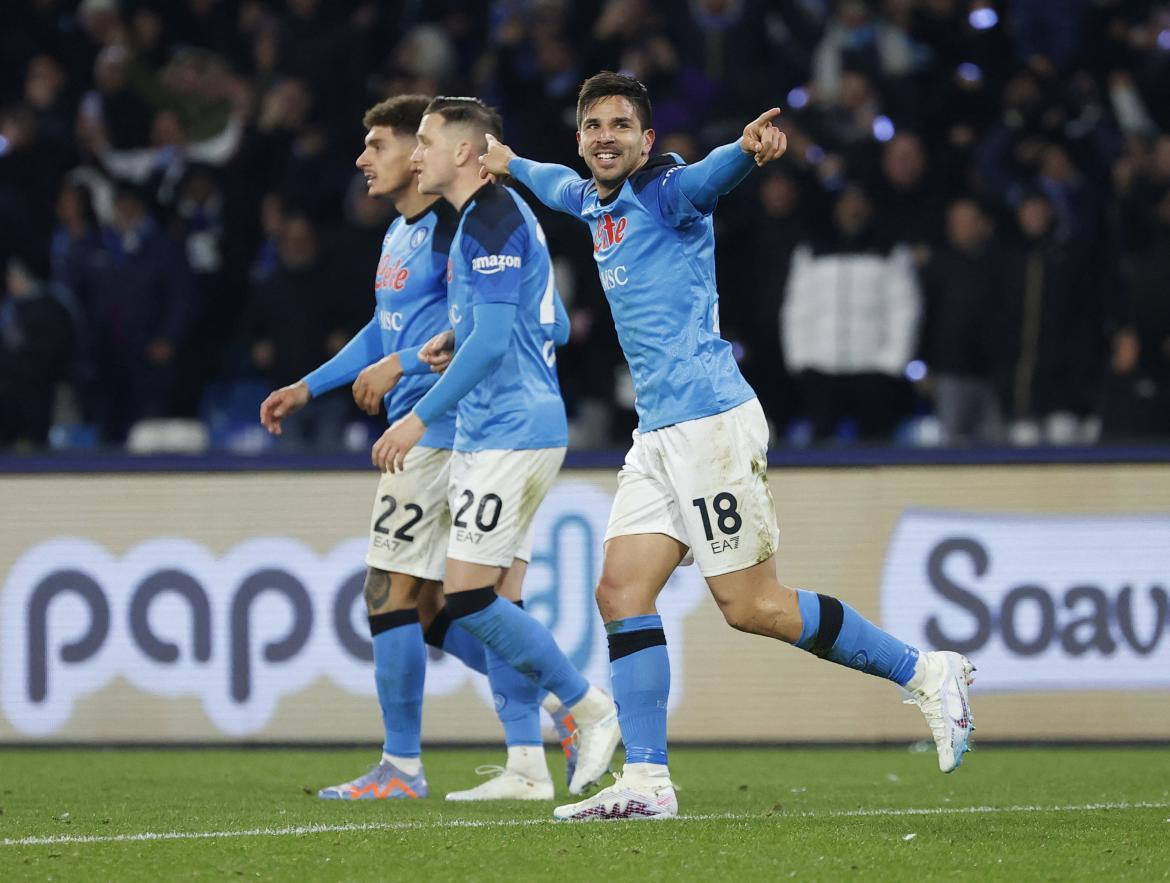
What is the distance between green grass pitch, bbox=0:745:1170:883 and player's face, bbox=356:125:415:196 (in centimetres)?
238

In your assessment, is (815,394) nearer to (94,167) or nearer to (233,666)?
(233,666)

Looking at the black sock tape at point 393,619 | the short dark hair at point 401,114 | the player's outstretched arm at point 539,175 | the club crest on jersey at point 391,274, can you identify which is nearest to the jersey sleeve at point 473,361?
A: the player's outstretched arm at point 539,175

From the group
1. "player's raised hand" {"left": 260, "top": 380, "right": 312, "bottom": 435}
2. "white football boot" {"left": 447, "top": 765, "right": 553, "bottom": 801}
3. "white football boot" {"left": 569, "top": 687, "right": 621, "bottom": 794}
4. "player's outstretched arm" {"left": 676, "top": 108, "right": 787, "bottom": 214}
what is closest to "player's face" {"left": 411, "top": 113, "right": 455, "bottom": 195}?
"player's raised hand" {"left": 260, "top": 380, "right": 312, "bottom": 435}

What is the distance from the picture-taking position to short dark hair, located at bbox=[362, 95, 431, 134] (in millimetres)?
7207

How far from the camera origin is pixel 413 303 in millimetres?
7070

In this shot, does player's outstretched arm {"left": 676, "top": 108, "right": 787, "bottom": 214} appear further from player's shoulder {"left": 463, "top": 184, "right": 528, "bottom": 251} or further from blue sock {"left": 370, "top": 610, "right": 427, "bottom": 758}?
blue sock {"left": 370, "top": 610, "right": 427, "bottom": 758}

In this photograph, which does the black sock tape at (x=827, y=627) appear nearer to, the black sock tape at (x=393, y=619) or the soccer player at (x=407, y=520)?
the soccer player at (x=407, y=520)

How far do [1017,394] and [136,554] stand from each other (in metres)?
4.87

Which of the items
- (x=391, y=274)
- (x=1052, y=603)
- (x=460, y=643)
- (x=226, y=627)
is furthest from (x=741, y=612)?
(x=226, y=627)

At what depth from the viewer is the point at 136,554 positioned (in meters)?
9.16

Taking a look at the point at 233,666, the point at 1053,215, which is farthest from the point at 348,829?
the point at 1053,215

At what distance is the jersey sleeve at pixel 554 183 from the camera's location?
19.6ft

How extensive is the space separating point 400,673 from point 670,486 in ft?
5.82

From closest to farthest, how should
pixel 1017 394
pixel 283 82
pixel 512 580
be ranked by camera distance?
1. pixel 512 580
2. pixel 1017 394
3. pixel 283 82
